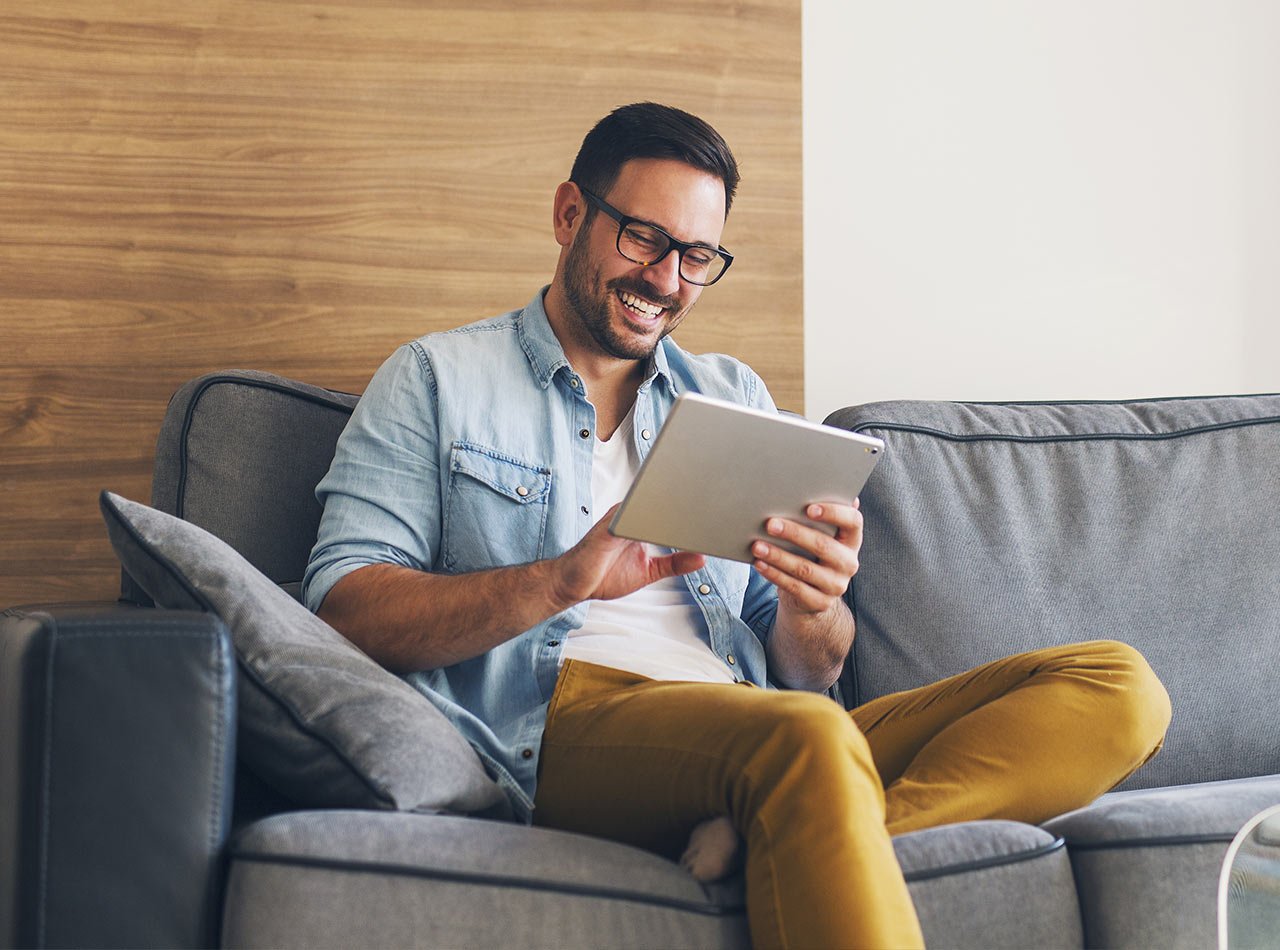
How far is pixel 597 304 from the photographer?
60.6 inches

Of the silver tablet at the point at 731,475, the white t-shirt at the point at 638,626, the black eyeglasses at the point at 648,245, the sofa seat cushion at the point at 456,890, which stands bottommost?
the sofa seat cushion at the point at 456,890

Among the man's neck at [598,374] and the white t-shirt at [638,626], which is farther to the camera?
the man's neck at [598,374]

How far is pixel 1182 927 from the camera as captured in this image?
43.3 inches

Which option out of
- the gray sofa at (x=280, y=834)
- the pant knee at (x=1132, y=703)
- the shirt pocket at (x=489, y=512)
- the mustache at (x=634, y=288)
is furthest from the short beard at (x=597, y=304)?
the pant knee at (x=1132, y=703)

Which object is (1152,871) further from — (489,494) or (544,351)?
(544,351)

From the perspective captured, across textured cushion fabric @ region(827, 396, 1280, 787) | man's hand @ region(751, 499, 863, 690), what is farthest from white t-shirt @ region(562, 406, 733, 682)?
textured cushion fabric @ region(827, 396, 1280, 787)

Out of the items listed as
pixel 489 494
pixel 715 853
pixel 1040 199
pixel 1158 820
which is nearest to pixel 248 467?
pixel 489 494

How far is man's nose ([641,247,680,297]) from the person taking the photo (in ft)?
5.00

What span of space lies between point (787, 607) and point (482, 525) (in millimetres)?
373

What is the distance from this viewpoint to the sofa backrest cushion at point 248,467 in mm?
1517

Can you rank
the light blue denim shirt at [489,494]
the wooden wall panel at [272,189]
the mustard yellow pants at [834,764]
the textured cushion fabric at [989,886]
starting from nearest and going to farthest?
the mustard yellow pants at [834,764]
the textured cushion fabric at [989,886]
the light blue denim shirt at [489,494]
the wooden wall panel at [272,189]

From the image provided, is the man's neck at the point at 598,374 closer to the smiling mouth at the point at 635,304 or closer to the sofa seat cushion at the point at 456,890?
the smiling mouth at the point at 635,304

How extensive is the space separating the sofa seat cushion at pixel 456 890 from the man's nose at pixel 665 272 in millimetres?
742

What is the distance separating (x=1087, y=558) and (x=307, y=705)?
1.15 m
